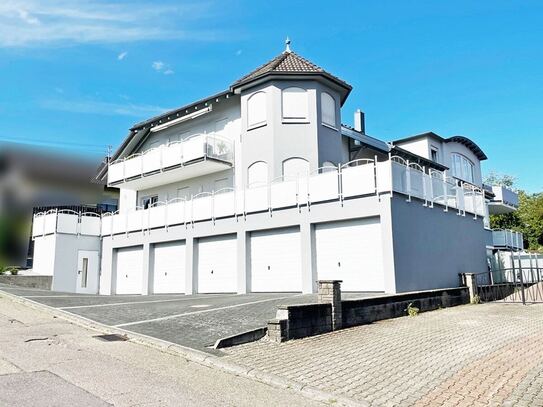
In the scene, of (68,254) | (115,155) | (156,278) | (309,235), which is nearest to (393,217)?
(309,235)

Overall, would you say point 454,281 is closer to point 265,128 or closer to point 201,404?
point 265,128

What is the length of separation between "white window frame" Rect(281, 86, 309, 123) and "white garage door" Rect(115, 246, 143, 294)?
1054cm

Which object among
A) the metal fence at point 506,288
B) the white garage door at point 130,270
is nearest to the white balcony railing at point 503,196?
the metal fence at point 506,288

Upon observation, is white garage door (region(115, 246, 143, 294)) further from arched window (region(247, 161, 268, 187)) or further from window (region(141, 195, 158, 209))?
arched window (region(247, 161, 268, 187))

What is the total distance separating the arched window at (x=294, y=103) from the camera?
20906 mm

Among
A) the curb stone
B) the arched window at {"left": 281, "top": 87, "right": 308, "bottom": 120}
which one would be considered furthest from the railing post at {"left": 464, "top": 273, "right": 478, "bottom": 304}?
the curb stone

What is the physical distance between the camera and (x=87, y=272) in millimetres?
26125

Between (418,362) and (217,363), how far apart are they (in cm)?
343

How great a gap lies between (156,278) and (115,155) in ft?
37.1

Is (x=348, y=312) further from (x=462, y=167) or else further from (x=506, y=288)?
(x=462, y=167)

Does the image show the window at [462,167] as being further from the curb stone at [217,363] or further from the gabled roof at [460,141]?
the curb stone at [217,363]

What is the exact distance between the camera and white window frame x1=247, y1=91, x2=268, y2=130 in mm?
21278

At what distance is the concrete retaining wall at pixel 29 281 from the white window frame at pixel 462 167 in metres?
28.1

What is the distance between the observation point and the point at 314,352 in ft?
28.2
